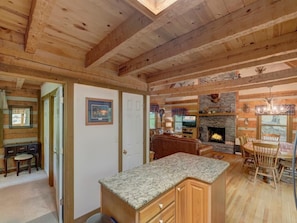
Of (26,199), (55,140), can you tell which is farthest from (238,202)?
(26,199)

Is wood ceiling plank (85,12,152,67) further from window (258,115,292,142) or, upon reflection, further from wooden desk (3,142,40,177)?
window (258,115,292,142)

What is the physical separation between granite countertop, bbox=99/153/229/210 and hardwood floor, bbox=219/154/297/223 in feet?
3.84

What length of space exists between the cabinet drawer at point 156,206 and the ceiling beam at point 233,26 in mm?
1544

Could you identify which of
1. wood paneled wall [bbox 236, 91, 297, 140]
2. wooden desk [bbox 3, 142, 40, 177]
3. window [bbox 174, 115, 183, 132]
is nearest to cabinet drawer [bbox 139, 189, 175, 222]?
wooden desk [bbox 3, 142, 40, 177]

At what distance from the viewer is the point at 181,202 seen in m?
1.66

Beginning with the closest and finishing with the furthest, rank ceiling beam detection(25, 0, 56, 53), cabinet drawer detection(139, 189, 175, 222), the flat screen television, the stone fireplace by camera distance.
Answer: ceiling beam detection(25, 0, 56, 53) < cabinet drawer detection(139, 189, 175, 222) < the stone fireplace < the flat screen television

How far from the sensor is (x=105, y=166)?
2.62 meters

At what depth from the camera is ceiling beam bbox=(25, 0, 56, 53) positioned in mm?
979

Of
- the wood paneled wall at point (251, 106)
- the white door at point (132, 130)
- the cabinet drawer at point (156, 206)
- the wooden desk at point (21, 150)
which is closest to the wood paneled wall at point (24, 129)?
the wooden desk at point (21, 150)

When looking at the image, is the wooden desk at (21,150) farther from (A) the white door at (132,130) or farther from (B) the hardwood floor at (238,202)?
(A) the white door at (132,130)

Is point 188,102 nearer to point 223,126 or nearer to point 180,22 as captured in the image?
point 223,126

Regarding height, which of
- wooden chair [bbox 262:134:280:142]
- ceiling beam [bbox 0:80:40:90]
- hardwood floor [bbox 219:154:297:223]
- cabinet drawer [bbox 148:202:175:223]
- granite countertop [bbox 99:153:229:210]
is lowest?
hardwood floor [bbox 219:154:297:223]

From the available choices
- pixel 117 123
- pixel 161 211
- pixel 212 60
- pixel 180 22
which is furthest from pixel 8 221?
pixel 212 60

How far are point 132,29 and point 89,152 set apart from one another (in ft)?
6.27
